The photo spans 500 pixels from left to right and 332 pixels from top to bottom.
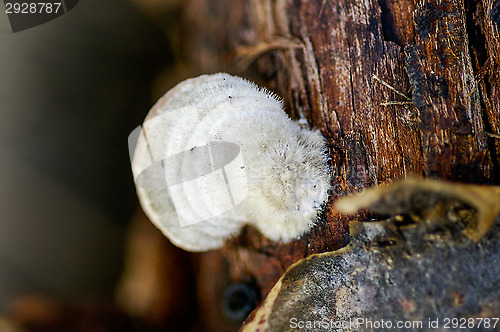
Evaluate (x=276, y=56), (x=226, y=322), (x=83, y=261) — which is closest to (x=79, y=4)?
(x=276, y=56)

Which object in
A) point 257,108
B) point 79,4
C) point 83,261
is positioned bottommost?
point 83,261

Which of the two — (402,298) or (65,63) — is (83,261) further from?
(402,298)

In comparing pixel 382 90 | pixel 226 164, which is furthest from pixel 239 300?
pixel 382 90

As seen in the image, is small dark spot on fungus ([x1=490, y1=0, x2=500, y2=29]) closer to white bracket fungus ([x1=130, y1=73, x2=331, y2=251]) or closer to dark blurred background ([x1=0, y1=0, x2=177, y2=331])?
white bracket fungus ([x1=130, y1=73, x2=331, y2=251])

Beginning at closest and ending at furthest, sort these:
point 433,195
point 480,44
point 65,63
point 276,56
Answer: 1. point 433,195
2. point 480,44
3. point 276,56
4. point 65,63

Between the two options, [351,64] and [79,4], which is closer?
[351,64]

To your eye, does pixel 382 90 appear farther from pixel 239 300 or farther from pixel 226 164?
pixel 239 300
